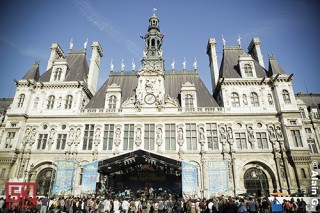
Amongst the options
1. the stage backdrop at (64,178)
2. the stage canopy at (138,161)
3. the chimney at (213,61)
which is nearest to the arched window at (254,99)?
the chimney at (213,61)

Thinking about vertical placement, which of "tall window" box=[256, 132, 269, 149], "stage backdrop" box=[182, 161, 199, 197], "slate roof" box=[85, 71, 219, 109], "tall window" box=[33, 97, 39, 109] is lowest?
"stage backdrop" box=[182, 161, 199, 197]

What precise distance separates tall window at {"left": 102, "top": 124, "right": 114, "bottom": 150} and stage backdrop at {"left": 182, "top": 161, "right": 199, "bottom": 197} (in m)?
11.0

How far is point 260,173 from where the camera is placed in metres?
26.2

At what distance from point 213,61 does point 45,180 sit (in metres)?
31.3

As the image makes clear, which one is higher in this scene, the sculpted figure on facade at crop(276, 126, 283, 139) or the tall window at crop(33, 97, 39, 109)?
the tall window at crop(33, 97, 39, 109)

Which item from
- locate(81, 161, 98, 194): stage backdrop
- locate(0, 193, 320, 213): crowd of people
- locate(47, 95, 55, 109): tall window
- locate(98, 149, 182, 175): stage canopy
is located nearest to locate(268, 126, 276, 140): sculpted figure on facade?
locate(0, 193, 320, 213): crowd of people

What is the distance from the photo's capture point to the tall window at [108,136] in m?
27.5

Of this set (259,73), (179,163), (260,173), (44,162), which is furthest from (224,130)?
(44,162)

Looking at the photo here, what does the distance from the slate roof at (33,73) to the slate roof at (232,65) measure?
28.8 m

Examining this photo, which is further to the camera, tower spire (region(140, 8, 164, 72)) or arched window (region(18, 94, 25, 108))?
tower spire (region(140, 8, 164, 72))

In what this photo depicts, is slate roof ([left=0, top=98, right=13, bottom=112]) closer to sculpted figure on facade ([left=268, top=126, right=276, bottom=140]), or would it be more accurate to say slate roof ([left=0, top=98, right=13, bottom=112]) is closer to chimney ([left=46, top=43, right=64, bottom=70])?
chimney ([left=46, top=43, right=64, bottom=70])

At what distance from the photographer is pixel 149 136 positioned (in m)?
27.8

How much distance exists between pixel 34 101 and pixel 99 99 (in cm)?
914

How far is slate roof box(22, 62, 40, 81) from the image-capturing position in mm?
31891
